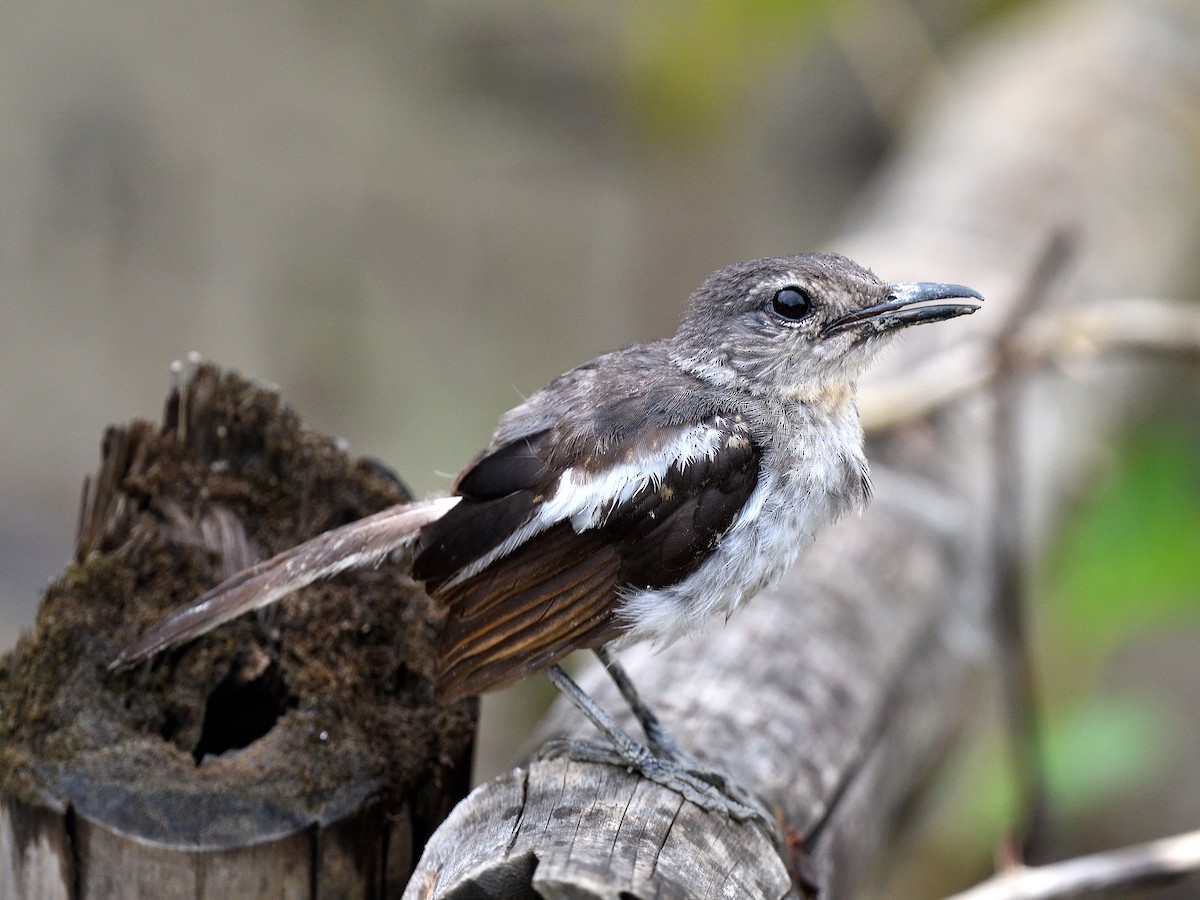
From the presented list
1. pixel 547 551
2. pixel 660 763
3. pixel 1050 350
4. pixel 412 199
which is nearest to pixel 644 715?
pixel 660 763

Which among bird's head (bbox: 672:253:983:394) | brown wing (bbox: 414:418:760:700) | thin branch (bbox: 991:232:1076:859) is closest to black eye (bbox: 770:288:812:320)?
bird's head (bbox: 672:253:983:394)

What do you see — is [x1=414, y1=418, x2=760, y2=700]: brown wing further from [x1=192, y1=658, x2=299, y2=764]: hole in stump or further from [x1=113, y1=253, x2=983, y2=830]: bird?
[x1=192, y1=658, x2=299, y2=764]: hole in stump

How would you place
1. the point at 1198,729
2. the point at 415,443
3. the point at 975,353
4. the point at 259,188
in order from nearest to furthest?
the point at 975,353 < the point at 1198,729 < the point at 415,443 < the point at 259,188

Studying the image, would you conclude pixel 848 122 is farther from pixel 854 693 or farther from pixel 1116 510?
pixel 854 693

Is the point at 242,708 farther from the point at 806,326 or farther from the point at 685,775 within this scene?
the point at 806,326

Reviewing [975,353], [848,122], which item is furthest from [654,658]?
[848,122]

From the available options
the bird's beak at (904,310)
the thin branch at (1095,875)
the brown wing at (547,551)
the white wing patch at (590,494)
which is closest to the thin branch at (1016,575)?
the thin branch at (1095,875)
